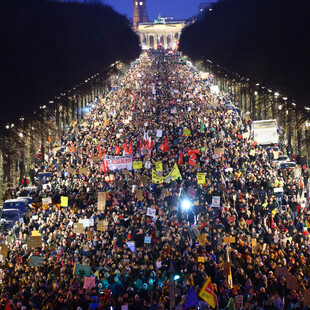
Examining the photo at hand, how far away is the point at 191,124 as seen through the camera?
4256 centimetres

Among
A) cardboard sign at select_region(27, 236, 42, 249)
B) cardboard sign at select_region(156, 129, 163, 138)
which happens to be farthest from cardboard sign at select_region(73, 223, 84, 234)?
cardboard sign at select_region(156, 129, 163, 138)

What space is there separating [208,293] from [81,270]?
4.16m

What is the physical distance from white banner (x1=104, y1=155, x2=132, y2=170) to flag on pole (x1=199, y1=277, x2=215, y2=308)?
15642 mm

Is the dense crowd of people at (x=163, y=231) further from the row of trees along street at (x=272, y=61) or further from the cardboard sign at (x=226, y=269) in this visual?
the row of trees along street at (x=272, y=61)

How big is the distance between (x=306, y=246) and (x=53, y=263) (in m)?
6.67

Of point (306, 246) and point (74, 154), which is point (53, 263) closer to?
point (306, 246)

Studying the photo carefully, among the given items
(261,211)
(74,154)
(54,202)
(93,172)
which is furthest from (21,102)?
(261,211)

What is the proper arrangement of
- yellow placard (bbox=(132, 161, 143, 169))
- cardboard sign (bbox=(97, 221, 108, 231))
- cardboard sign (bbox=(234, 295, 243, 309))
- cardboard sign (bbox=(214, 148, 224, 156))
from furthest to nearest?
cardboard sign (bbox=(214, 148, 224, 156)) < yellow placard (bbox=(132, 161, 143, 169)) < cardboard sign (bbox=(97, 221, 108, 231)) < cardboard sign (bbox=(234, 295, 243, 309))

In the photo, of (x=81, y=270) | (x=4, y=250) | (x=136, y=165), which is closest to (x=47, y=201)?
(x=136, y=165)

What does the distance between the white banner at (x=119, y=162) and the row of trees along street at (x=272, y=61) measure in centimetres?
991

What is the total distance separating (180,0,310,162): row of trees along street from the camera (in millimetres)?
40812

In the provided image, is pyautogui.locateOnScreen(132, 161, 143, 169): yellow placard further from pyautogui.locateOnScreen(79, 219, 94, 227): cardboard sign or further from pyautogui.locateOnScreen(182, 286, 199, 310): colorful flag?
pyautogui.locateOnScreen(182, 286, 199, 310): colorful flag

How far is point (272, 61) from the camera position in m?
49.5

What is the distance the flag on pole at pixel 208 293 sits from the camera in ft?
46.9
